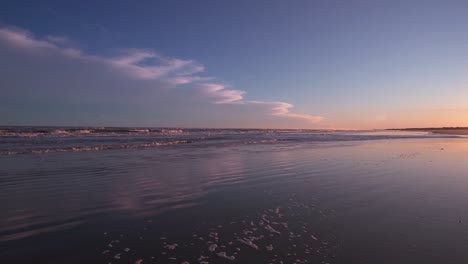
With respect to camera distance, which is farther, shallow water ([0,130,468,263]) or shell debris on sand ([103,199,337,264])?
shallow water ([0,130,468,263])

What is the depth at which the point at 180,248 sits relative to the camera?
4418 mm

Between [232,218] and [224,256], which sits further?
[232,218]

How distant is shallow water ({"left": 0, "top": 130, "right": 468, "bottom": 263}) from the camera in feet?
13.9

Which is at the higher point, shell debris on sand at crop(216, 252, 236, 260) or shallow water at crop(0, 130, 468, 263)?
shallow water at crop(0, 130, 468, 263)

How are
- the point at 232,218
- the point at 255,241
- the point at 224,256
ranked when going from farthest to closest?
the point at 232,218, the point at 255,241, the point at 224,256

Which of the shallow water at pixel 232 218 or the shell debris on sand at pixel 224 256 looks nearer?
the shell debris on sand at pixel 224 256

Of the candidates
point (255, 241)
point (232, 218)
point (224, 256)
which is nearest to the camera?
point (224, 256)

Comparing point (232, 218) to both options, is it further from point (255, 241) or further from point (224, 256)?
point (224, 256)

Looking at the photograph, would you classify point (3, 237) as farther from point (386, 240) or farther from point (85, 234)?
point (386, 240)

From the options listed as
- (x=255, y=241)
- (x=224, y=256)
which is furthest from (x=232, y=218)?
(x=224, y=256)

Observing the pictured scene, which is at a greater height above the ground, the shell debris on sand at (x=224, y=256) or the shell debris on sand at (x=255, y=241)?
the shell debris on sand at (x=255, y=241)

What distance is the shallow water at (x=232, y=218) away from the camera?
4238mm

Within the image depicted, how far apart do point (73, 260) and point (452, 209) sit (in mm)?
7128

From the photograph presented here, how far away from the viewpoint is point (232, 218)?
5852mm
